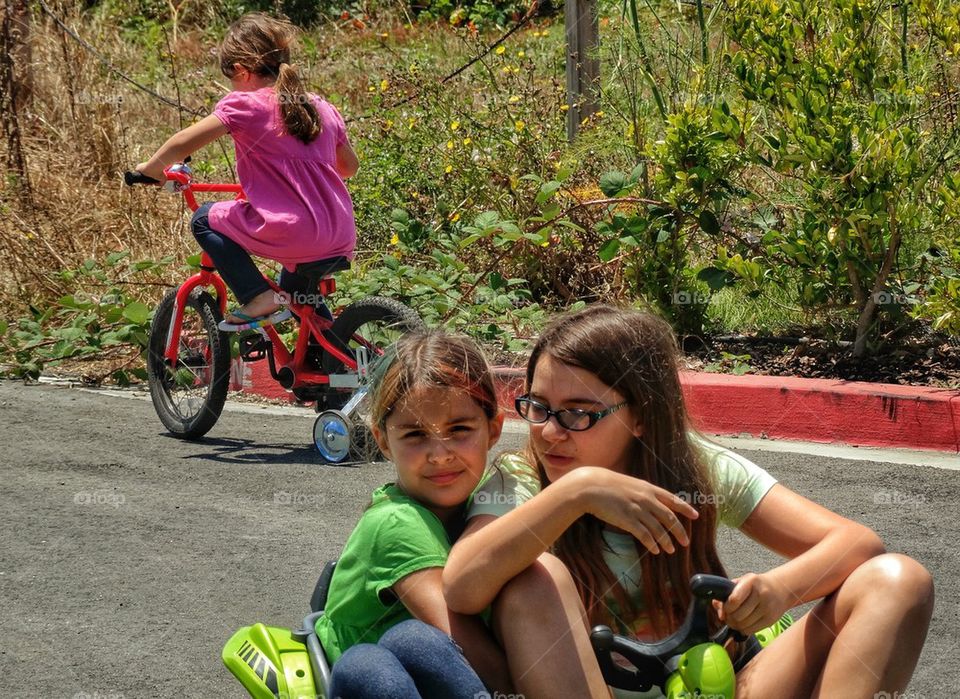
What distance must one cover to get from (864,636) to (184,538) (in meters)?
2.74

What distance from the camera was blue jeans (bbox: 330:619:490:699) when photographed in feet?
6.79

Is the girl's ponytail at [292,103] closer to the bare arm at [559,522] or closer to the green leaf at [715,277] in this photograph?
the green leaf at [715,277]

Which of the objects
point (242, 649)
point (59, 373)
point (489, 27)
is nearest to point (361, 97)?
point (489, 27)

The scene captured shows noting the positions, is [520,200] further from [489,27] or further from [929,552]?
[489,27]

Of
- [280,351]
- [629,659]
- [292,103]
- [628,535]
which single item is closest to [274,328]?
[280,351]

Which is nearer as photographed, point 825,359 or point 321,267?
point 321,267

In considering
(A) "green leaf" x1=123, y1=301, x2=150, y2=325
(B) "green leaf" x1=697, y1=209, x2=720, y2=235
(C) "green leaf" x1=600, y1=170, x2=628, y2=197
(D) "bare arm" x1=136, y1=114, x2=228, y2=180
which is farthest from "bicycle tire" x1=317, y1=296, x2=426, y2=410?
(A) "green leaf" x1=123, y1=301, x2=150, y2=325

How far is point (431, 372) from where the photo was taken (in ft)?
8.15

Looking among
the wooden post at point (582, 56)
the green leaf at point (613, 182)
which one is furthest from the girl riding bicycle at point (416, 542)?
the wooden post at point (582, 56)

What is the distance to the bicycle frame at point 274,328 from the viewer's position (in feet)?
18.0

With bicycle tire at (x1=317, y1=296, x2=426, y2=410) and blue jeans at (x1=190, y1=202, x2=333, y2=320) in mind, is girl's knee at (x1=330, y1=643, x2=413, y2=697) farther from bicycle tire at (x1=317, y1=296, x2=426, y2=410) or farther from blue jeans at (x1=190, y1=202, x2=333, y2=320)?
blue jeans at (x1=190, y1=202, x2=333, y2=320)

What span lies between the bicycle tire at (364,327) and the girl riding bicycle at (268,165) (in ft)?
0.87

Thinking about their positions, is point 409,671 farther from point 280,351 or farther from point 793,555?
point 280,351

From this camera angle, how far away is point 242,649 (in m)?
2.37
